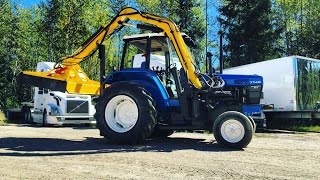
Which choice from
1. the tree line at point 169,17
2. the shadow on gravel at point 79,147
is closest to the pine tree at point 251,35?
the tree line at point 169,17

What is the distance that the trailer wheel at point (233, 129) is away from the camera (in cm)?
898

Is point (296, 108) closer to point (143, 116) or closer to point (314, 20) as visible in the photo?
point (143, 116)

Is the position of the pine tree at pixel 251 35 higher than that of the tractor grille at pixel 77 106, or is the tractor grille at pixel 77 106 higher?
the pine tree at pixel 251 35

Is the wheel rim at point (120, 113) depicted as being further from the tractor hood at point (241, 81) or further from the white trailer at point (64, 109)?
the white trailer at point (64, 109)

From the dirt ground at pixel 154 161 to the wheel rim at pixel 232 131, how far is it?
278mm

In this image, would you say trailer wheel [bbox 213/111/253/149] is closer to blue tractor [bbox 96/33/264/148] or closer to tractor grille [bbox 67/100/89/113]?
blue tractor [bbox 96/33/264/148]

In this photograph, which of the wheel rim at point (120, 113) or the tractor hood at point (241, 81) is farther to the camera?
the tractor hood at point (241, 81)

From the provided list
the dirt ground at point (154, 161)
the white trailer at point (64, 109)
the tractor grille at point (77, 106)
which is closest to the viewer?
the dirt ground at point (154, 161)

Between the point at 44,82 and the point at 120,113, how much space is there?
6.95 feet

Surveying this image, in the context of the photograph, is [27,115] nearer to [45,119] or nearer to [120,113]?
[45,119]

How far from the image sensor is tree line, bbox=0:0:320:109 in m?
32.2

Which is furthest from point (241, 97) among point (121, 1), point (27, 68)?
point (27, 68)

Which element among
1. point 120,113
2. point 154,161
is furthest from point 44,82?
point 154,161

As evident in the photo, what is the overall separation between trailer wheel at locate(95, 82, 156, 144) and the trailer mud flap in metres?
1.09
